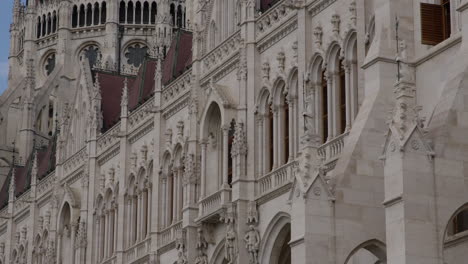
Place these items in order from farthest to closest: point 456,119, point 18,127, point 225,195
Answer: point 18,127, point 225,195, point 456,119

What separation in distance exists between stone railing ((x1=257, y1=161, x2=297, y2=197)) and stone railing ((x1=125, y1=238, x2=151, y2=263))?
11.1 metres

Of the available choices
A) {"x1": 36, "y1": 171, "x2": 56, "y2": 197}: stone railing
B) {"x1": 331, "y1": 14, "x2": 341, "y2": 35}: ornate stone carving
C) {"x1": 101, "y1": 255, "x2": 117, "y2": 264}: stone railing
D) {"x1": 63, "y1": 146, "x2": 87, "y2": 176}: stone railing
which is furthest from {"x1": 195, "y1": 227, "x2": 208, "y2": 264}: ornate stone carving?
{"x1": 36, "y1": 171, "x2": 56, "y2": 197}: stone railing

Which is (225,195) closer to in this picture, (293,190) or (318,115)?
(318,115)

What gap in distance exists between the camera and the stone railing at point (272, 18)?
142ft

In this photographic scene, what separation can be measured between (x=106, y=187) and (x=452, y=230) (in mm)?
28917

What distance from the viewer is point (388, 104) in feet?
110

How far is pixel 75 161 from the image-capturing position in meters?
63.3

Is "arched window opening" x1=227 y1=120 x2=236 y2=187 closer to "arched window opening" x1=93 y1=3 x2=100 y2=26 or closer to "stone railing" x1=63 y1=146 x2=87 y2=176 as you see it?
"stone railing" x1=63 y1=146 x2=87 y2=176

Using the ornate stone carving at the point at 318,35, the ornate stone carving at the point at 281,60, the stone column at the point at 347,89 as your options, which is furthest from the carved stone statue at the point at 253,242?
the ornate stone carving at the point at 318,35

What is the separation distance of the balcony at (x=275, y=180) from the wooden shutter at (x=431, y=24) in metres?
7.78

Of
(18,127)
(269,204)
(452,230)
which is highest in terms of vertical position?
(18,127)

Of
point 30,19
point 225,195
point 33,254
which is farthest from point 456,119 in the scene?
point 30,19

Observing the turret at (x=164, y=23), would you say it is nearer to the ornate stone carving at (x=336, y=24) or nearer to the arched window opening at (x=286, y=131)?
the arched window opening at (x=286, y=131)

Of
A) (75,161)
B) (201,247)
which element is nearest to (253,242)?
(201,247)
